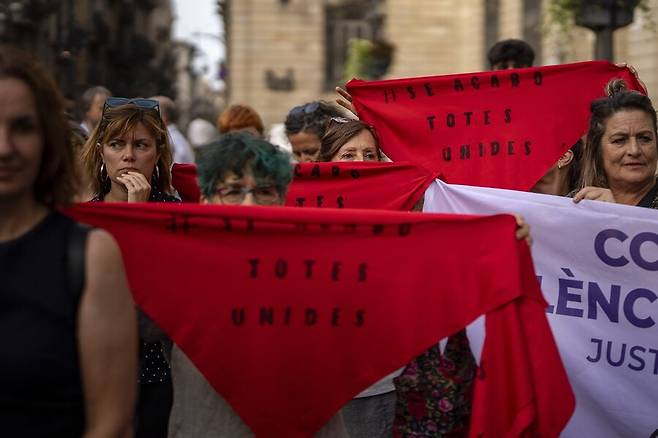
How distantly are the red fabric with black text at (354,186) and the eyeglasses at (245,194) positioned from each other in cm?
171

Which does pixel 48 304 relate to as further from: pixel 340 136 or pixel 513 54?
pixel 513 54

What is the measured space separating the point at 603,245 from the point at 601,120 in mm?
679

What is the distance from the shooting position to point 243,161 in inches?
147

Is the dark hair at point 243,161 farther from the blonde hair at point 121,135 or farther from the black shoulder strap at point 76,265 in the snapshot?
the blonde hair at point 121,135

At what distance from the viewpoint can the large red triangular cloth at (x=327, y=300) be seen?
12.0ft

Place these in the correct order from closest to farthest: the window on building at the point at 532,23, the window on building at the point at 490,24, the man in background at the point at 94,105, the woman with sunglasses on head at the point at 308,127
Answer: the woman with sunglasses on head at the point at 308,127
the man in background at the point at 94,105
the window on building at the point at 532,23
the window on building at the point at 490,24

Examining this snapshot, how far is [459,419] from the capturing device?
4148 millimetres

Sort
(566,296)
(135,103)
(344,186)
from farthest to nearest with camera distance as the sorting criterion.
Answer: (344,186) < (135,103) < (566,296)

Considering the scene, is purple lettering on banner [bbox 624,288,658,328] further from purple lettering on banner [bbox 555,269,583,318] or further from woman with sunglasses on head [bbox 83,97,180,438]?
woman with sunglasses on head [bbox 83,97,180,438]

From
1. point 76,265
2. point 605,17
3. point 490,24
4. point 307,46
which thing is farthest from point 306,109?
point 307,46

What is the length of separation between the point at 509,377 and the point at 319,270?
624mm

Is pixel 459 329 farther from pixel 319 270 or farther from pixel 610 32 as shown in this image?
pixel 610 32

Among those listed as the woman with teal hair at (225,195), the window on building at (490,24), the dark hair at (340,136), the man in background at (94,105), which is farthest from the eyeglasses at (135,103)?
the window on building at (490,24)

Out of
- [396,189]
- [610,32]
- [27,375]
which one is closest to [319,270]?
[27,375]
